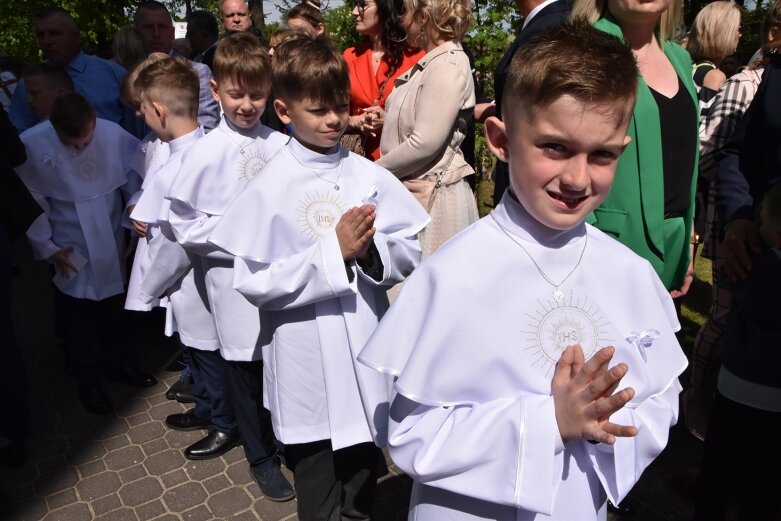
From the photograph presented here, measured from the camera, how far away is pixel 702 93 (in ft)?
16.9

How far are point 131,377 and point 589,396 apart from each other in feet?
13.3

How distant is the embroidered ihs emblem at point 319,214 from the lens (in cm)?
261

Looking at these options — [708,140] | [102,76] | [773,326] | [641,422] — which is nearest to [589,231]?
[641,422]

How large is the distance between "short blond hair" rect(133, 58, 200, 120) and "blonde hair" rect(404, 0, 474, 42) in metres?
1.30

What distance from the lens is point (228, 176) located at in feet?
10.5

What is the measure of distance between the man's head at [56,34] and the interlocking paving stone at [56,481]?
148 inches

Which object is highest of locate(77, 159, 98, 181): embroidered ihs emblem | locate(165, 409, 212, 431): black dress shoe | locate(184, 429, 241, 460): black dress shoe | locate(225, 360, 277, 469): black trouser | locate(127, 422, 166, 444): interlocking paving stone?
locate(77, 159, 98, 181): embroidered ihs emblem

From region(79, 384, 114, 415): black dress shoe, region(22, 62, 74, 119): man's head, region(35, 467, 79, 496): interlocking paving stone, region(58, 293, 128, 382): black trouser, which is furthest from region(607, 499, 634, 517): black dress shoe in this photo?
region(22, 62, 74, 119): man's head

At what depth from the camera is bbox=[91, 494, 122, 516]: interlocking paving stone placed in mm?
3385

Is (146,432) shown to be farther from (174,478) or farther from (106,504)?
(106,504)

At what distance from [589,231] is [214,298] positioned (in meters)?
2.06

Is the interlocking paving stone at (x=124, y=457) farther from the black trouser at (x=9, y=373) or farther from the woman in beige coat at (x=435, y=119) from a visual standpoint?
the woman in beige coat at (x=435, y=119)

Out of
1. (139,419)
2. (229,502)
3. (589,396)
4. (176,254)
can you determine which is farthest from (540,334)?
(139,419)

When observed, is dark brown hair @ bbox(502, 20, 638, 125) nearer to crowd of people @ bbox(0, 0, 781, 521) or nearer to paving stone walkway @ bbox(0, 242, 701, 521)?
crowd of people @ bbox(0, 0, 781, 521)
